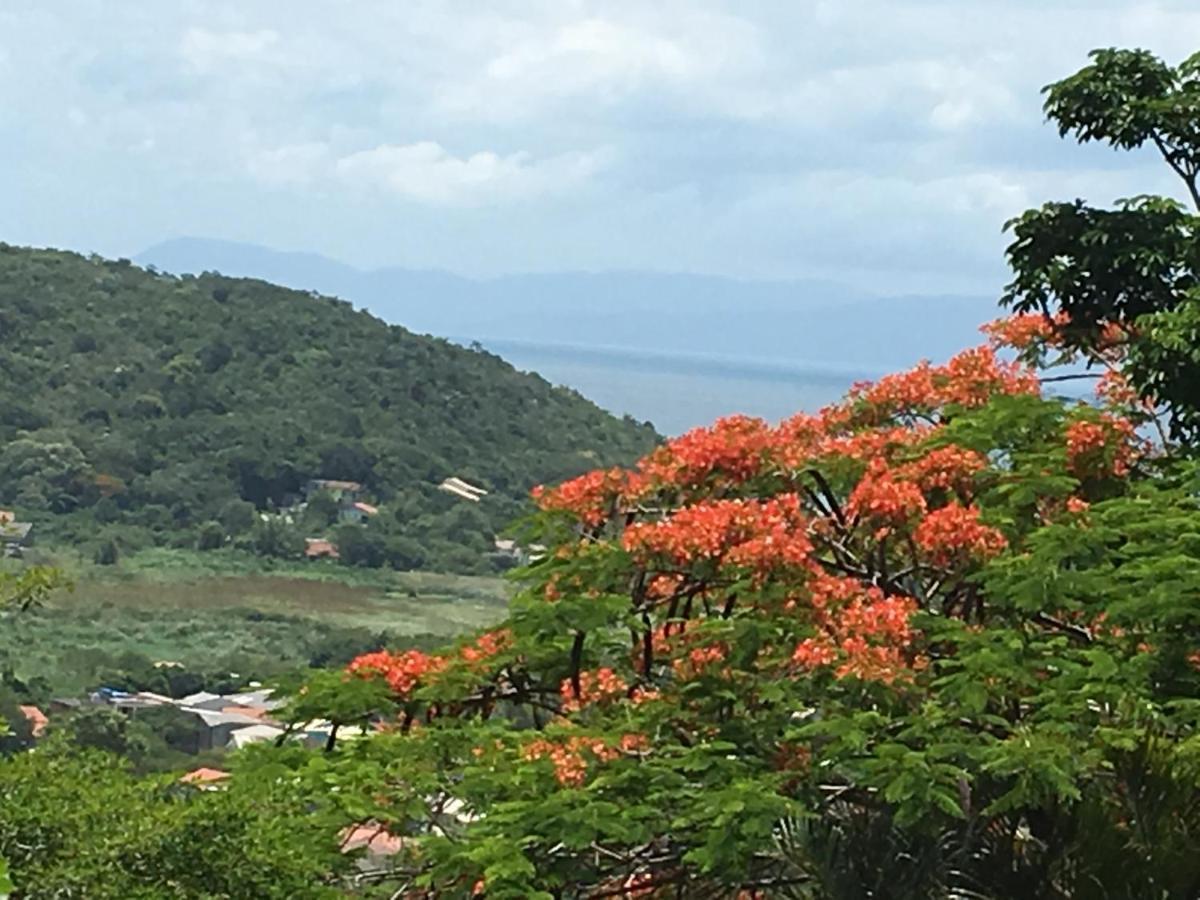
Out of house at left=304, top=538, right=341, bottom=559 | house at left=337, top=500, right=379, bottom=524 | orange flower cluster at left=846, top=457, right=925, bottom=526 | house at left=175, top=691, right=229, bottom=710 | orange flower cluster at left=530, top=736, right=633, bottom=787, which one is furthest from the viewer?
house at left=337, top=500, right=379, bottom=524

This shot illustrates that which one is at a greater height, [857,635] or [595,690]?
[857,635]

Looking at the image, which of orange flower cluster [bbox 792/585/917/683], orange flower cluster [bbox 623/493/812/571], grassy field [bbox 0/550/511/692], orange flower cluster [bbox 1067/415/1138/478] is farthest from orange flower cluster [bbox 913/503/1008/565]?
grassy field [bbox 0/550/511/692]

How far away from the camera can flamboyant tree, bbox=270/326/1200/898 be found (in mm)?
5793

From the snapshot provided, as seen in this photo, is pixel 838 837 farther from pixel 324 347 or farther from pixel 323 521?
pixel 324 347

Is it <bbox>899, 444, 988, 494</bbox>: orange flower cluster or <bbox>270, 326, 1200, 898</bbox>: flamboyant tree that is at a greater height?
<bbox>899, 444, 988, 494</bbox>: orange flower cluster

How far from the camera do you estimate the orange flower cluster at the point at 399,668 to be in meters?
7.36

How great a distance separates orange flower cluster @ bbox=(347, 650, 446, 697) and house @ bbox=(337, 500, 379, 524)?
55.2 m

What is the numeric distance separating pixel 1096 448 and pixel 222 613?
142 ft

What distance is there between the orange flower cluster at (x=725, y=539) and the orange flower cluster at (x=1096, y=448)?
176 cm

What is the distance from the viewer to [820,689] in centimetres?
630

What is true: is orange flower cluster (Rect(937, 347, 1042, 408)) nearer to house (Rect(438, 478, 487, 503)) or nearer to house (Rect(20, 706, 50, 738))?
house (Rect(20, 706, 50, 738))

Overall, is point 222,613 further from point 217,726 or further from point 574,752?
point 574,752

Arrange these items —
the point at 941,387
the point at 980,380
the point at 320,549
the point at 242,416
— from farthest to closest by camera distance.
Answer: the point at 242,416, the point at 320,549, the point at 941,387, the point at 980,380

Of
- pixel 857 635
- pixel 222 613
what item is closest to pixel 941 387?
pixel 857 635
